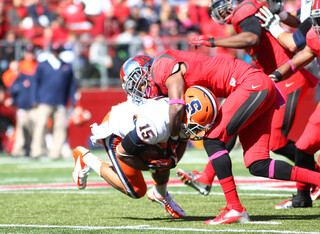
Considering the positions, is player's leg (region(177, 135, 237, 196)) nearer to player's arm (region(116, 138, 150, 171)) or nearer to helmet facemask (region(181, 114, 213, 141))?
player's arm (region(116, 138, 150, 171))

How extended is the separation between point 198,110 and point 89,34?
11432 millimetres

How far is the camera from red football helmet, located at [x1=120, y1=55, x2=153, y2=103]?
5.07 metres

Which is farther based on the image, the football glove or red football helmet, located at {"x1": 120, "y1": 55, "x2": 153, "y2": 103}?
the football glove

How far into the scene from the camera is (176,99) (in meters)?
4.72

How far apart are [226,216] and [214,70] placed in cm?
107

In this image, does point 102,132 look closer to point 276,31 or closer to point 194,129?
point 194,129

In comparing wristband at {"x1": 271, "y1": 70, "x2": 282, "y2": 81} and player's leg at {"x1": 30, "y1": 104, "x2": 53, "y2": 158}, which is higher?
wristband at {"x1": 271, "y1": 70, "x2": 282, "y2": 81}

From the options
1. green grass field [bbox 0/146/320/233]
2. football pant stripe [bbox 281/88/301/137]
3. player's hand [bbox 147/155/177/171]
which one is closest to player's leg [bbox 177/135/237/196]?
green grass field [bbox 0/146/320/233]

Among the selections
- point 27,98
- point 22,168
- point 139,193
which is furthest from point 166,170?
Answer: point 27,98

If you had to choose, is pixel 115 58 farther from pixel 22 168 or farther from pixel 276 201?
pixel 276 201

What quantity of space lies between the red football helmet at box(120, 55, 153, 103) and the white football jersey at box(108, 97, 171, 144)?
0.10m

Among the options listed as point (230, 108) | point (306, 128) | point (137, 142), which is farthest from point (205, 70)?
point (306, 128)

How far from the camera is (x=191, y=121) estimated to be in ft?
15.7

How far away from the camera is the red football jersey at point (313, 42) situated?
5598 mm
